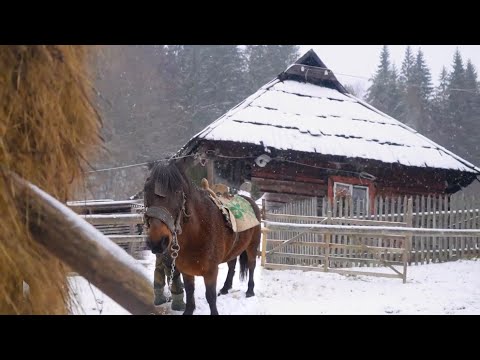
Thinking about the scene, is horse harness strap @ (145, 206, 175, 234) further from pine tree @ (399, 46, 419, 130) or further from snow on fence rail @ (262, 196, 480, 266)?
pine tree @ (399, 46, 419, 130)

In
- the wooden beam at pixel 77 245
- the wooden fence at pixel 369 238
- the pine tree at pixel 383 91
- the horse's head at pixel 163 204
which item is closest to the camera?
the wooden beam at pixel 77 245

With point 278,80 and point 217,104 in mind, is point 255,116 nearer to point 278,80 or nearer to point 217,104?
point 278,80

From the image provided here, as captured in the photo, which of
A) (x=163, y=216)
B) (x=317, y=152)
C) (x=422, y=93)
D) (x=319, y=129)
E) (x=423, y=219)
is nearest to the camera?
(x=163, y=216)

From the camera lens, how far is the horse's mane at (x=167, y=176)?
2.38m

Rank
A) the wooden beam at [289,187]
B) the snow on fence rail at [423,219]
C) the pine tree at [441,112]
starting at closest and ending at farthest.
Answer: the snow on fence rail at [423,219]
the wooden beam at [289,187]
the pine tree at [441,112]

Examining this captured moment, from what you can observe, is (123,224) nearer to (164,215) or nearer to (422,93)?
(164,215)

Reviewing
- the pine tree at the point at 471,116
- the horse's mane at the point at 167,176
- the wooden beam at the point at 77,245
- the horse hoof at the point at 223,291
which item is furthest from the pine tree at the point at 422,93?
the wooden beam at the point at 77,245

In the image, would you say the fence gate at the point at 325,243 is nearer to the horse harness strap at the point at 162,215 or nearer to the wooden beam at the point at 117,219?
the wooden beam at the point at 117,219

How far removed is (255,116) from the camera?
25.7ft

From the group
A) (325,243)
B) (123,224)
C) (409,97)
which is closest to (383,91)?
(409,97)

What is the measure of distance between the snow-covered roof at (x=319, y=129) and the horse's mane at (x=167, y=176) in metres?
4.34

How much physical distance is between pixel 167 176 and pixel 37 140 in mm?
1676

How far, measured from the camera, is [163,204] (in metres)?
2.34

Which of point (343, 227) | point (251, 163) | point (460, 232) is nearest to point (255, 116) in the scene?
point (251, 163)
